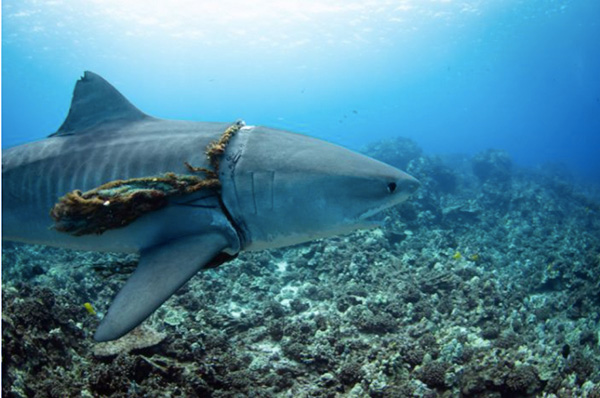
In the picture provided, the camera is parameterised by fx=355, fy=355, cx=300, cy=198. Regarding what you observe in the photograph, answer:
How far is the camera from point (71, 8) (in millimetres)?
44250

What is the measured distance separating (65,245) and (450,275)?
24.7ft

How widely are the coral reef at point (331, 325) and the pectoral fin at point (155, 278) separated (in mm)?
624

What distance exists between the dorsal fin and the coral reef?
1.48m

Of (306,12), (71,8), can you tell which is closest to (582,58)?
(306,12)

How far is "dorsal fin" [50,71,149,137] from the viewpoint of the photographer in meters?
3.74

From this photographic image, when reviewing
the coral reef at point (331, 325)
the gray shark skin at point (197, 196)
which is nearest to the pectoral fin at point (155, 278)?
the gray shark skin at point (197, 196)

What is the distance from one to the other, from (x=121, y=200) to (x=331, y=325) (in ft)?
14.5

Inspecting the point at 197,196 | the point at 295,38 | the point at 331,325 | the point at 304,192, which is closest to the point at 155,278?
the point at 197,196

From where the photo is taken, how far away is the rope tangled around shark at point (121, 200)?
8.90 feet

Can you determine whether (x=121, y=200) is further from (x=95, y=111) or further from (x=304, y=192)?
(x=95, y=111)

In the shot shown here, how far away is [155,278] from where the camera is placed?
2.34 m

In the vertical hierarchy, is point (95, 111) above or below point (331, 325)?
above

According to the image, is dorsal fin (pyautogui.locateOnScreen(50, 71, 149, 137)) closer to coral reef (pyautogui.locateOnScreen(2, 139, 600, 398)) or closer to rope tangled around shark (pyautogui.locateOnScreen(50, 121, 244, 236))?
rope tangled around shark (pyautogui.locateOnScreen(50, 121, 244, 236))

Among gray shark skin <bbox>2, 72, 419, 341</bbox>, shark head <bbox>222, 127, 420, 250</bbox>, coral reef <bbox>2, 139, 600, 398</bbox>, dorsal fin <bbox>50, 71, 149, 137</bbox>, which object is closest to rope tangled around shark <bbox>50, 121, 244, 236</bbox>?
gray shark skin <bbox>2, 72, 419, 341</bbox>
